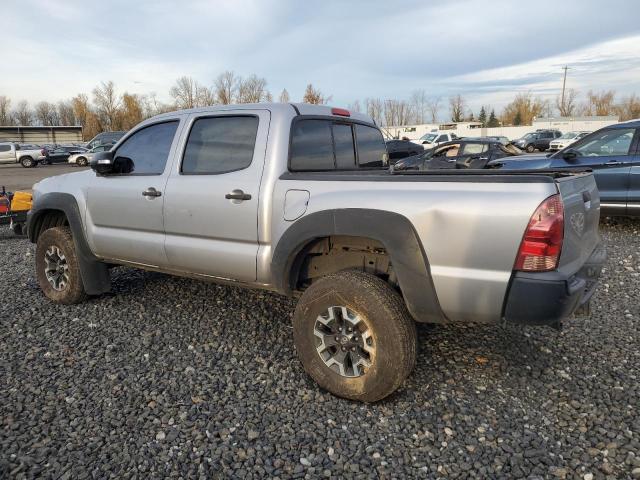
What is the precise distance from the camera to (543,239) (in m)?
2.40

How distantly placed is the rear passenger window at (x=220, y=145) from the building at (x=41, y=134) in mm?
78927

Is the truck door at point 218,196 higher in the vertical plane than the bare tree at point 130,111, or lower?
lower

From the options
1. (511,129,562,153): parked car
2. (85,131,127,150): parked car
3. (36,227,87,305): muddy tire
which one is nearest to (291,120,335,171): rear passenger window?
(36,227,87,305): muddy tire

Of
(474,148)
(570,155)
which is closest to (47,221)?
(570,155)

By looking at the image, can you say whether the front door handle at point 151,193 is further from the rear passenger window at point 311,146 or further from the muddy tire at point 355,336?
the muddy tire at point 355,336

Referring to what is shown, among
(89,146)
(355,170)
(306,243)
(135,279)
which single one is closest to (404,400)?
(306,243)

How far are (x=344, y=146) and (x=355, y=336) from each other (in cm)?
174

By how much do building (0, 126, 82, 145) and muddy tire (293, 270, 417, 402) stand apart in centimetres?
8025

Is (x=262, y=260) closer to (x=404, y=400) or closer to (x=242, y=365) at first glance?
(x=242, y=365)

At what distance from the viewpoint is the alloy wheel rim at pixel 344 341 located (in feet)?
9.59

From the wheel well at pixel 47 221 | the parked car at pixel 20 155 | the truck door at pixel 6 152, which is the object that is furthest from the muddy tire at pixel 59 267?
the truck door at pixel 6 152

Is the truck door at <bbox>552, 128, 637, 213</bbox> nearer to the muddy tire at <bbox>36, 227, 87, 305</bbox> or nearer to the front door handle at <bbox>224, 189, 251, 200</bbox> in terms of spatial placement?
the front door handle at <bbox>224, 189, 251, 200</bbox>

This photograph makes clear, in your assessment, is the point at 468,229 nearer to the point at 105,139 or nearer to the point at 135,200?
the point at 135,200

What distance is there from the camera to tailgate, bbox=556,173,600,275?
2.51 meters
